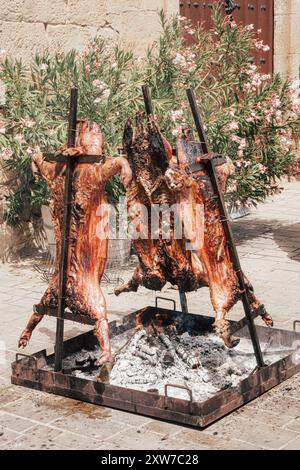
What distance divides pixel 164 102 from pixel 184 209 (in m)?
4.13

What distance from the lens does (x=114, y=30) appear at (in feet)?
39.4

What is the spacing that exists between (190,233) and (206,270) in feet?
0.95

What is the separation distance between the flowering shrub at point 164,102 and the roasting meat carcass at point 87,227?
3.33 m

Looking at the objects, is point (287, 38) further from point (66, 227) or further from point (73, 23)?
point (66, 227)

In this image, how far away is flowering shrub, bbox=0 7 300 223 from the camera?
991 centimetres

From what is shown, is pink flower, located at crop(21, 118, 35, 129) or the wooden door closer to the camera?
pink flower, located at crop(21, 118, 35, 129)

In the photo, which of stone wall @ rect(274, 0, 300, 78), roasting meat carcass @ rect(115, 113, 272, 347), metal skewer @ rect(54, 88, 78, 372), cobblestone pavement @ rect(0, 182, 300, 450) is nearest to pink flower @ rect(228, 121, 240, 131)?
cobblestone pavement @ rect(0, 182, 300, 450)

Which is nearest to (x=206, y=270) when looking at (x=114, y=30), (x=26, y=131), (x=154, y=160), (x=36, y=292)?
(x=154, y=160)

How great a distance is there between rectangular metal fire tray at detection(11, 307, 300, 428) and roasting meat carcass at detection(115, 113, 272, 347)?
38 centimetres

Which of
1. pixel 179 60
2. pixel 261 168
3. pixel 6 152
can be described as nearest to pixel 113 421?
pixel 6 152

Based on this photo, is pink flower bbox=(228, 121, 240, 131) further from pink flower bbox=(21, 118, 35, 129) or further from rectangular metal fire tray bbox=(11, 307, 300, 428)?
rectangular metal fire tray bbox=(11, 307, 300, 428)

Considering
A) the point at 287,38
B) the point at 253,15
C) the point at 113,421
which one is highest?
the point at 253,15

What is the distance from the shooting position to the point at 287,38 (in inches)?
634

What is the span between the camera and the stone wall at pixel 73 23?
10.8 meters
